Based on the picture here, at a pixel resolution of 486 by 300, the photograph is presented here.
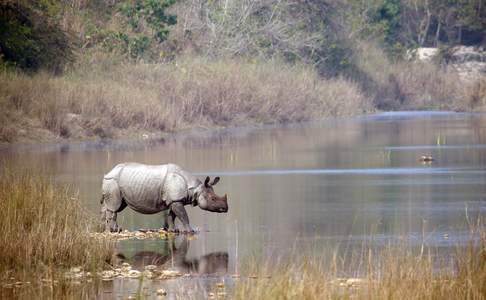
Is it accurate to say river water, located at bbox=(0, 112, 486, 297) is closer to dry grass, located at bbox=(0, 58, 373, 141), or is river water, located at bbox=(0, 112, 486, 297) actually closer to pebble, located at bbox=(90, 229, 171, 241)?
pebble, located at bbox=(90, 229, 171, 241)

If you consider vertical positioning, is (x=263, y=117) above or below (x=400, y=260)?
above

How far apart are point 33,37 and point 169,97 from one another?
18.0 ft

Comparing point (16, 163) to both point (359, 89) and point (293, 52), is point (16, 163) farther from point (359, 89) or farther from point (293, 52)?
point (359, 89)

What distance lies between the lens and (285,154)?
3688 cm

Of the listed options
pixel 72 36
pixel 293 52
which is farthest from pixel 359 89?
pixel 72 36

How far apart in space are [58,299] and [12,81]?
3091cm

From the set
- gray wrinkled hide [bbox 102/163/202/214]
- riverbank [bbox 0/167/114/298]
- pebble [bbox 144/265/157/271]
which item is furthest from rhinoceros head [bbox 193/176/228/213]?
pebble [bbox 144/265/157/271]

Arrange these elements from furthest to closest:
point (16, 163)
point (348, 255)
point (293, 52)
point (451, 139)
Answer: point (293, 52), point (451, 139), point (16, 163), point (348, 255)

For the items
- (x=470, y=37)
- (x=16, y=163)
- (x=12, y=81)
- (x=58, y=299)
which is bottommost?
(x=58, y=299)

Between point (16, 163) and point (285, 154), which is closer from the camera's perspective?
point (16, 163)

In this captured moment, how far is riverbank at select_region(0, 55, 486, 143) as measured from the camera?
42438 millimetres

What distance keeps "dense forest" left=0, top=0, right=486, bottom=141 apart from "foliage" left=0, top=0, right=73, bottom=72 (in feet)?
0.17

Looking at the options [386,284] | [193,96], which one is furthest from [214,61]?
[386,284]

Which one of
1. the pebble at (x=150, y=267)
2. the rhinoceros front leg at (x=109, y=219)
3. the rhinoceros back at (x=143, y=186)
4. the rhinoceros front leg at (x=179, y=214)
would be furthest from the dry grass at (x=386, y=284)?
the rhinoceros front leg at (x=109, y=219)
